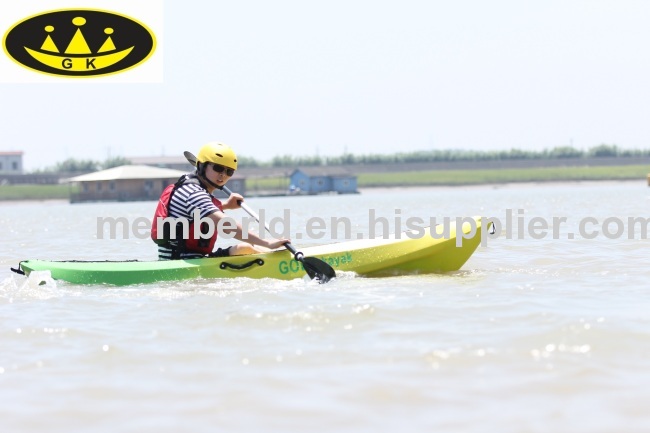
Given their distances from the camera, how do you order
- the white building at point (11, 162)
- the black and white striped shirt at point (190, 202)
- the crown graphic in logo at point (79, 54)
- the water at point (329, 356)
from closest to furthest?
the water at point (329, 356) → the black and white striped shirt at point (190, 202) → the crown graphic in logo at point (79, 54) → the white building at point (11, 162)

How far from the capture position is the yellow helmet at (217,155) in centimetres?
789

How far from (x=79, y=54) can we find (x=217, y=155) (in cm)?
1057

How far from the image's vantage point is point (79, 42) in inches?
682

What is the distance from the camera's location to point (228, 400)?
4117 mm

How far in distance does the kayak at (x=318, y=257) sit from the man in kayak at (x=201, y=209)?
213 mm

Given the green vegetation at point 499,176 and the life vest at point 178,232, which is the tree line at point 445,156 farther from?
the life vest at point 178,232

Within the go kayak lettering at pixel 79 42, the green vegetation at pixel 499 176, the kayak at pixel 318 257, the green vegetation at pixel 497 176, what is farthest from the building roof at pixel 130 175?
the kayak at pixel 318 257

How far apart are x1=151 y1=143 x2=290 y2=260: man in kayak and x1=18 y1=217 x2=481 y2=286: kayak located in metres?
A: 0.21

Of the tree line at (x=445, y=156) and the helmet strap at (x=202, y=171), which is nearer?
the helmet strap at (x=202, y=171)

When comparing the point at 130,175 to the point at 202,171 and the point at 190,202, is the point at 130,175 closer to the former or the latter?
the point at 202,171

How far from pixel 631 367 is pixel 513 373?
63 cm

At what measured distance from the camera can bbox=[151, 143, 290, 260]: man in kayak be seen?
7.82 meters

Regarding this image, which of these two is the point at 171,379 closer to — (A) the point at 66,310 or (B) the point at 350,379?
(B) the point at 350,379
